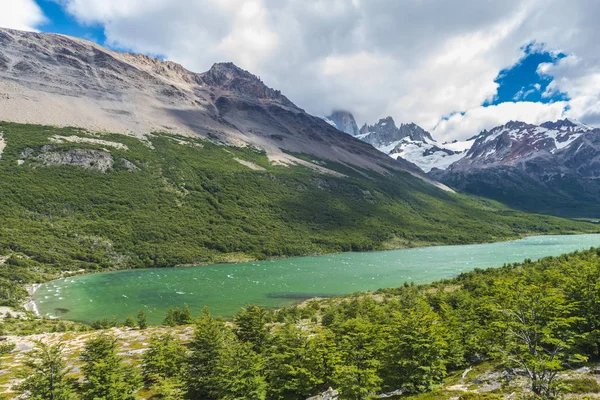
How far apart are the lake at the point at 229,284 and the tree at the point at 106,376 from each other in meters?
42.1

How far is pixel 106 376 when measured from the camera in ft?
83.1

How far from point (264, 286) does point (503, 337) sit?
277 feet

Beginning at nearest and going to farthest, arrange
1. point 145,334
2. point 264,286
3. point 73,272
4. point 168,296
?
point 145,334
point 168,296
point 264,286
point 73,272

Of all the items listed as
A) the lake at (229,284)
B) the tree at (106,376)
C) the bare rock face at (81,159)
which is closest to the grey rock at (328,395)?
the tree at (106,376)

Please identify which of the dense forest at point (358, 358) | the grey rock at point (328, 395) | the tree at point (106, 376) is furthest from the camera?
the grey rock at point (328, 395)

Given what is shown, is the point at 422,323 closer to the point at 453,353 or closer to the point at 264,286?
the point at 453,353

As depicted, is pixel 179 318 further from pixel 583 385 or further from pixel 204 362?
pixel 583 385

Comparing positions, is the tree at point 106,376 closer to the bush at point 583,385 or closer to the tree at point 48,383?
the tree at point 48,383

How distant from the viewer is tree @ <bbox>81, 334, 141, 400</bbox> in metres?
24.5

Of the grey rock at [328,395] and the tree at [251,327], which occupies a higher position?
the tree at [251,327]

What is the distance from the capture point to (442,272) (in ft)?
387

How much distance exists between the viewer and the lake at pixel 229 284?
81.4m

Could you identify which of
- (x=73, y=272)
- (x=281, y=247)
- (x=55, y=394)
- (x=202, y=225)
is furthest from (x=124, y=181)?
(x=55, y=394)

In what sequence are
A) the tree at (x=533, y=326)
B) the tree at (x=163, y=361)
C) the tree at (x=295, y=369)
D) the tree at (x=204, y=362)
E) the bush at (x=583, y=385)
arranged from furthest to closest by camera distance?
the tree at (x=163, y=361) → the tree at (x=204, y=362) → the tree at (x=295, y=369) → the bush at (x=583, y=385) → the tree at (x=533, y=326)
